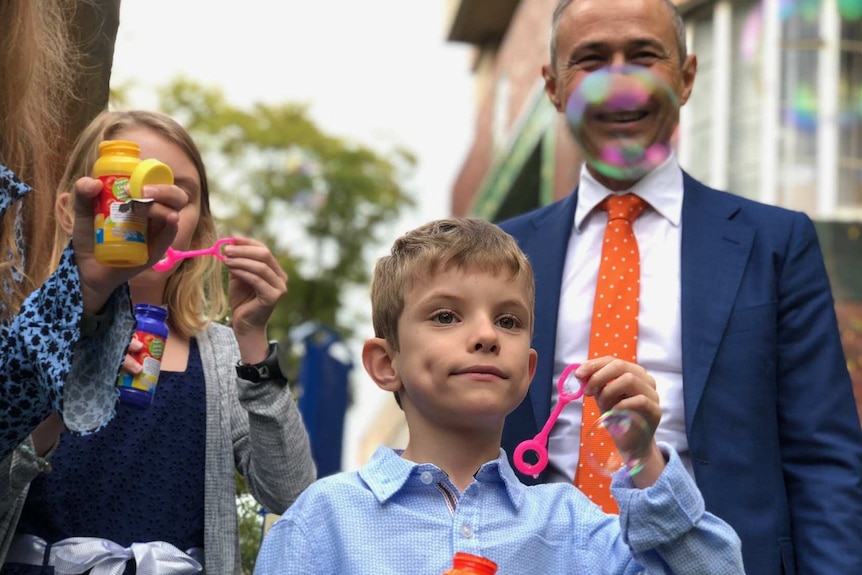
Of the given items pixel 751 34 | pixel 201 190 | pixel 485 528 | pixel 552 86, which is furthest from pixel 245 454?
pixel 751 34

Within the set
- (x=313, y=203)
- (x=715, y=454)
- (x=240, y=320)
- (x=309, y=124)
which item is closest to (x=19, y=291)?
(x=240, y=320)

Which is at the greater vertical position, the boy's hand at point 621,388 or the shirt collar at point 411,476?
the boy's hand at point 621,388

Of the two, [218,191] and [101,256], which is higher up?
[218,191]

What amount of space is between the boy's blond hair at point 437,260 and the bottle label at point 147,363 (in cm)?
54

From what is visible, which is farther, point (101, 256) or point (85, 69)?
point (85, 69)

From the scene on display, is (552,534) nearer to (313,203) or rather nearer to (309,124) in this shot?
(313,203)

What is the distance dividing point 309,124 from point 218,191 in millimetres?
2983

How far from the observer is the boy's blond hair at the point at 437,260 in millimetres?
2988

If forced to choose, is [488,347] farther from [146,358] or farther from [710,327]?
[710,327]

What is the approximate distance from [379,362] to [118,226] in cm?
62

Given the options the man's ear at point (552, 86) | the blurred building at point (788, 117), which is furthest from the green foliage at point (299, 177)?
the man's ear at point (552, 86)

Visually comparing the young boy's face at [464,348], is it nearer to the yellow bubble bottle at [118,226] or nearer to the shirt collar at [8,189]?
the yellow bubble bottle at [118,226]

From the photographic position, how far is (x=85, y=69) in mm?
4168

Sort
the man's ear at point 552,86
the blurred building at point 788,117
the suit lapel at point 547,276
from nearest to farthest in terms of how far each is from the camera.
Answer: the suit lapel at point 547,276 < the man's ear at point 552,86 < the blurred building at point 788,117
